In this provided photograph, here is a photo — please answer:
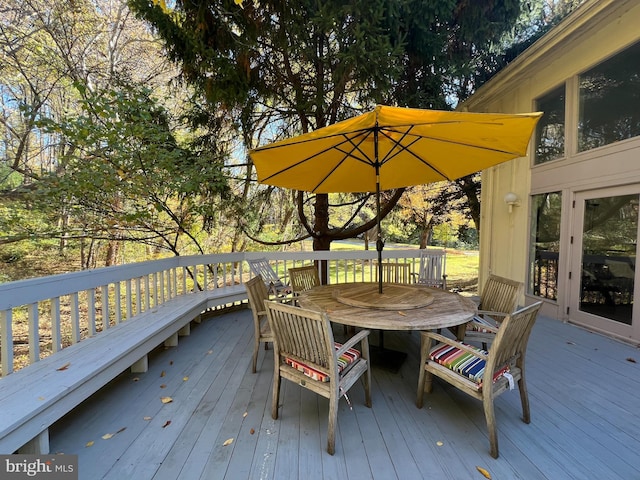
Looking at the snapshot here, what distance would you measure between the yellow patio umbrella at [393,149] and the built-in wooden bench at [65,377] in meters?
1.89

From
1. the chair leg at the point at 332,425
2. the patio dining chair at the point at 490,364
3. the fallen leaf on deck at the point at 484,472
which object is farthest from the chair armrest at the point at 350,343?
the fallen leaf on deck at the point at 484,472

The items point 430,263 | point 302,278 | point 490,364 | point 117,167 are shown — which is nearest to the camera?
point 490,364

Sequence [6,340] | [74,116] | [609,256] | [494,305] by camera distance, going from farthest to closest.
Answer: [74,116] → [609,256] → [494,305] → [6,340]

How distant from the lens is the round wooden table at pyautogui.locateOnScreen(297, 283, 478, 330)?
2035 mm

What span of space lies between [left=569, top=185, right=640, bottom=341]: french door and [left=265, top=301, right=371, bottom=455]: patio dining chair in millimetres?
3504

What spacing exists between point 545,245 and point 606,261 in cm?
93

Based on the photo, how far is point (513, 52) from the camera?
5.84 meters

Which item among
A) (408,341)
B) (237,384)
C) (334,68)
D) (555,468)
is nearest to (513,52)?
(334,68)

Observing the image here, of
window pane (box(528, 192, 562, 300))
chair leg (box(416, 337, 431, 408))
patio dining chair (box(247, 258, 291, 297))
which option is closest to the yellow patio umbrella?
chair leg (box(416, 337, 431, 408))

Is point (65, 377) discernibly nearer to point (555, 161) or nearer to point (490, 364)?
point (490, 364)

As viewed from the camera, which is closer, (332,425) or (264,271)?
(332,425)

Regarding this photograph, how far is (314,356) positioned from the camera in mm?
1876

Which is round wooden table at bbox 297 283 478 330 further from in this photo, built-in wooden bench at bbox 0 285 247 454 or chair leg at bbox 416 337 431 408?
built-in wooden bench at bbox 0 285 247 454

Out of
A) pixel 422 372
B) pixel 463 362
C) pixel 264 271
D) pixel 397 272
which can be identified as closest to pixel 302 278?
pixel 264 271
